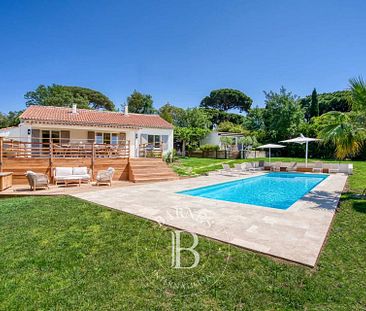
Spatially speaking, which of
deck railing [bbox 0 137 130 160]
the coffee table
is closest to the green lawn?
the coffee table

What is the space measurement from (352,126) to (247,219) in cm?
623

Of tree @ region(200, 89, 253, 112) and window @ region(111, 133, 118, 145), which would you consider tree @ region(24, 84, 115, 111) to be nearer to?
window @ region(111, 133, 118, 145)

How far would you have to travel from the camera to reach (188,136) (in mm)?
34000

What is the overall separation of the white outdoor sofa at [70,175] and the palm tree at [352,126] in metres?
11.4

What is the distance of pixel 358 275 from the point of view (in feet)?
11.9

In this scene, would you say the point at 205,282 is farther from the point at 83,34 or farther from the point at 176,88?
the point at 176,88

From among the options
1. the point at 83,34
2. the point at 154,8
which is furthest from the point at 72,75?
the point at 154,8

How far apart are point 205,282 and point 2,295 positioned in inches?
115

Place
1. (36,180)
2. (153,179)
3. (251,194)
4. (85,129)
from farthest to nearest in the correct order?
(85,129) < (153,179) < (251,194) < (36,180)

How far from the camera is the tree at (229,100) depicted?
64.4 m

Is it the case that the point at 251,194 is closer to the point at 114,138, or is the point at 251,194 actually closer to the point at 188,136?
the point at 114,138

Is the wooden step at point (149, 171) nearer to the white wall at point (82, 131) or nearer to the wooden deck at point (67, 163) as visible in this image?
the wooden deck at point (67, 163)

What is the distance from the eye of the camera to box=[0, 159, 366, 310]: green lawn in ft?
10.2

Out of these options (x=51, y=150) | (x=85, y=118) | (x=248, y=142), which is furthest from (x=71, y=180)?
(x=248, y=142)
